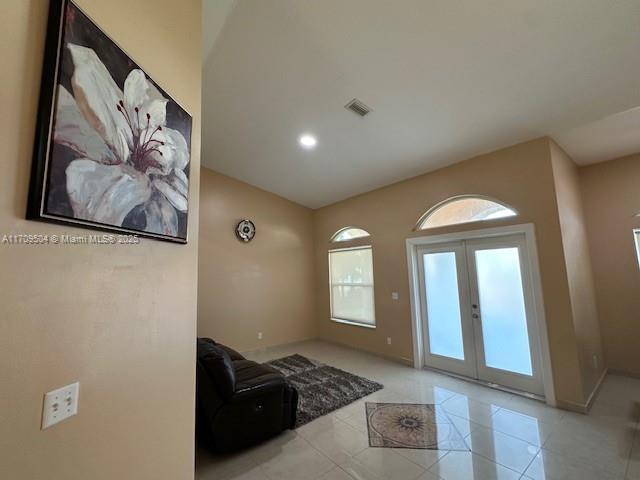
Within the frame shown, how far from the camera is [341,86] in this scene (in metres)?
2.76

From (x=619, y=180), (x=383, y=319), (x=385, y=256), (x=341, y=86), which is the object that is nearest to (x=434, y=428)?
(x=383, y=319)

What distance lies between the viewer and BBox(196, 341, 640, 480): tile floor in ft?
6.51

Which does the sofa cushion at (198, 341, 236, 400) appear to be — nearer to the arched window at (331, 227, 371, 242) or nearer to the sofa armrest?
the sofa armrest

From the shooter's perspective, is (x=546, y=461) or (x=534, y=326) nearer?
(x=546, y=461)

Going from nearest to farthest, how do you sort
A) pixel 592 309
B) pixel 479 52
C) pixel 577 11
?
1. pixel 577 11
2. pixel 479 52
3. pixel 592 309

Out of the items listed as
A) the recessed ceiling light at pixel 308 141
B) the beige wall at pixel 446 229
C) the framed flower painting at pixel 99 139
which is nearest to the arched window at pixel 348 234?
the beige wall at pixel 446 229

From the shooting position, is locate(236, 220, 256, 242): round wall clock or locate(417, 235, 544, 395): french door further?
locate(236, 220, 256, 242): round wall clock

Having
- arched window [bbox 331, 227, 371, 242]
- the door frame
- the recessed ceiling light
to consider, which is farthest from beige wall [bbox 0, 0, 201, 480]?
arched window [bbox 331, 227, 371, 242]

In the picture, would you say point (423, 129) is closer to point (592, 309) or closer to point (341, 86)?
point (341, 86)

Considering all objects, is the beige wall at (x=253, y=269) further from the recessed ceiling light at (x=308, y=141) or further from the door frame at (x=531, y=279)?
the door frame at (x=531, y=279)

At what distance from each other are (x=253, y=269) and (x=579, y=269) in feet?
16.2

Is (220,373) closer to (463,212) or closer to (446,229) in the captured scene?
(446,229)

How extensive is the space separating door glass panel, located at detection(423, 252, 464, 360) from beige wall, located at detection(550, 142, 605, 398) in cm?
122

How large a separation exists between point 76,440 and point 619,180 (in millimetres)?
5985
